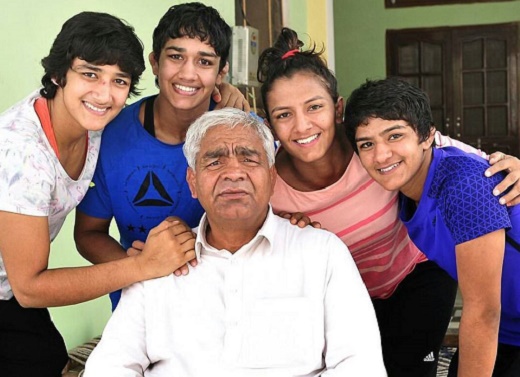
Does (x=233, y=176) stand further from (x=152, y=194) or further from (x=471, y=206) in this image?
(x=471, y=206)

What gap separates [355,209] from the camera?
232 cm

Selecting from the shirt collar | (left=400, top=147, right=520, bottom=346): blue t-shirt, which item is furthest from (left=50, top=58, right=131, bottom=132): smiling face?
(left=400, top=147, right=520, bottom=346): blue t-shirt

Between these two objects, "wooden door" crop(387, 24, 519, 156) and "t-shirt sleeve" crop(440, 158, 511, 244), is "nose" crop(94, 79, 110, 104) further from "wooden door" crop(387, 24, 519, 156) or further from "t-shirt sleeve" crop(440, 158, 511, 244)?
"wooden door" crop(387, 24, 519, 156)

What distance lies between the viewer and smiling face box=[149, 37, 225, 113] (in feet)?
7.27

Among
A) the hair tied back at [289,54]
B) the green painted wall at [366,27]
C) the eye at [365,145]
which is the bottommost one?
the eye at [365,145]

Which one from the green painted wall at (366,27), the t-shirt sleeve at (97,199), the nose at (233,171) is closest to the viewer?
the nose at (233,171)

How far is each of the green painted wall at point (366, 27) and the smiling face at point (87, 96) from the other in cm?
829

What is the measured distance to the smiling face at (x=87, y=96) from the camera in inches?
78.0

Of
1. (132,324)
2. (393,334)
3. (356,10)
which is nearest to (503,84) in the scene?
(356,10)

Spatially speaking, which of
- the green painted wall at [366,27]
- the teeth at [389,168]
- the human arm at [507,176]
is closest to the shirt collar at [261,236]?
the teeth at [389,168]

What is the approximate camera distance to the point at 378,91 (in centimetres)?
209

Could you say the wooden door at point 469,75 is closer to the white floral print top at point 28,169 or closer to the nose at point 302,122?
the nose at point 302,122

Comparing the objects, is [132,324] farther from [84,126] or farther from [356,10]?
[356,10]

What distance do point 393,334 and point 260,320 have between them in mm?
655
